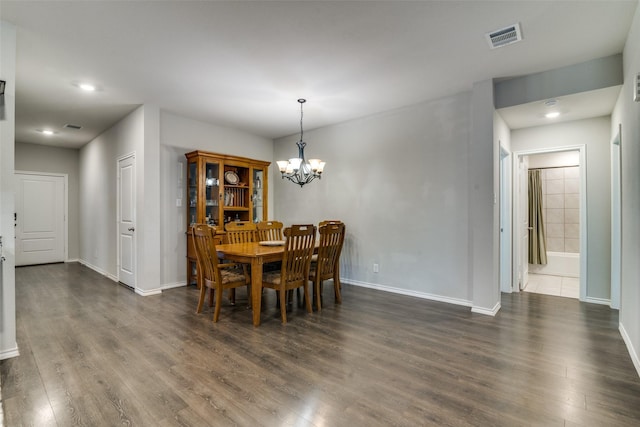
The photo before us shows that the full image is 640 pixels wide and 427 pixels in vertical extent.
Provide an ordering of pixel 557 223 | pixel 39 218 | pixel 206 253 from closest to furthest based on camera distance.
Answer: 1. pixel 206 253
2. pixel 557 223
3. pixel 39 218

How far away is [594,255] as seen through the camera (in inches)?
153

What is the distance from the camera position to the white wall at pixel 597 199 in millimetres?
3807

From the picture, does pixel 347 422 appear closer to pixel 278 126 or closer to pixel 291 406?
pixel 291 406

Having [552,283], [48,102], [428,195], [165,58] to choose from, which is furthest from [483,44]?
[48,102]

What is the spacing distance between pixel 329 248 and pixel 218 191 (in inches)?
84.0

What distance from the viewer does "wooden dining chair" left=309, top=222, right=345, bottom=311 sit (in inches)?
140

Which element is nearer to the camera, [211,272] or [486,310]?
[211,272]

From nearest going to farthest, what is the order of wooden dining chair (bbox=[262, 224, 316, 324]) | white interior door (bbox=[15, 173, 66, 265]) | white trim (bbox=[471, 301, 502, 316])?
wooden dining chair (bbox=[262, 224, 316, 324]), white trim (bbox=[471, 301, 502, 316]), white interior door (bbox=[15, 173, 66, 265])

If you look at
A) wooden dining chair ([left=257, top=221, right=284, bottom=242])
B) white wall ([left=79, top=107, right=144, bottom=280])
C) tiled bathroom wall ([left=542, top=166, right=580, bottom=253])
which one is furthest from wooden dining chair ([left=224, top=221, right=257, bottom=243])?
tiled bathroom wall ([left=542, top=166, right=580, bottom=253])

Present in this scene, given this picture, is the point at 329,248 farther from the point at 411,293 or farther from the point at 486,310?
the point at 486,310

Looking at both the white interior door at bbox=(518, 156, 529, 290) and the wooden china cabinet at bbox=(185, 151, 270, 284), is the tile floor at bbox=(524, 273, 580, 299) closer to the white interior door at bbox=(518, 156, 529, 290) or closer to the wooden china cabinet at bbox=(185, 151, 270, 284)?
the white interior door at bbox=(518, 156, 529, 290)

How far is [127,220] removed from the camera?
15.6ft

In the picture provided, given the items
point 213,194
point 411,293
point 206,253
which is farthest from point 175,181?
point 411,293

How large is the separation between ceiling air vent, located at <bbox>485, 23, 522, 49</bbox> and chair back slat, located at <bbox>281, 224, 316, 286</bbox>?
2275 mm
